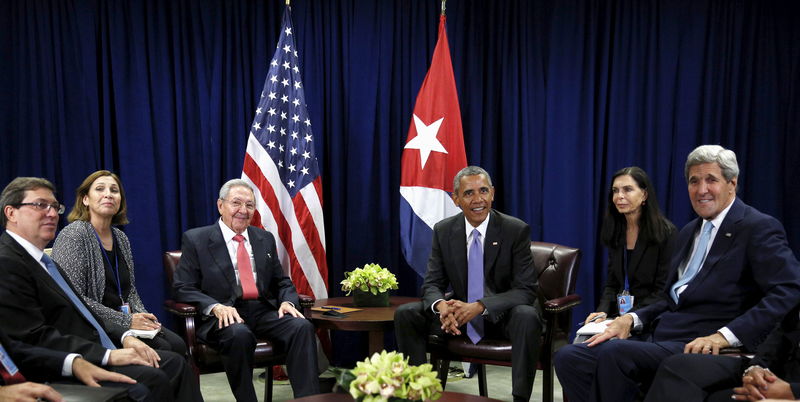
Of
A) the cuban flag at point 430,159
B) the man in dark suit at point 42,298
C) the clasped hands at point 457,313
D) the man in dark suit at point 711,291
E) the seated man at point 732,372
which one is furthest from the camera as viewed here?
the cuban flag at point 430,159

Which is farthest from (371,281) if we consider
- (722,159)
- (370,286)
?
(722,159)

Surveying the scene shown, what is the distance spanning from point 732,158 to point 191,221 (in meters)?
3.63

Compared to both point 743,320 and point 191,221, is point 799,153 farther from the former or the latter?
point 191,221

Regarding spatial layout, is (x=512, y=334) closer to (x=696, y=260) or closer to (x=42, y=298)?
(x=696, y=260)

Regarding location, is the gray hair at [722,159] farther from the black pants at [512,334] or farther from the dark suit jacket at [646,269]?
the black pants at [512,334]

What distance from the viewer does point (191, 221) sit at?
5129mm

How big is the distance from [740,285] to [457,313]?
4.52 ft

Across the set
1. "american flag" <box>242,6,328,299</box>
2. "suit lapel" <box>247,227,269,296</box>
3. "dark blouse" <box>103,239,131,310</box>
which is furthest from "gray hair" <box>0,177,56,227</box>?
"american flag" <box>242,6,328,299</box>

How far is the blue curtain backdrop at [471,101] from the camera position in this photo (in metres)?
4.94

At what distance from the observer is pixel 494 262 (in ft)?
13.1

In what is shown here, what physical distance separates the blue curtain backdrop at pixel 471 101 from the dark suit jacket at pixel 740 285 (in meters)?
2.11

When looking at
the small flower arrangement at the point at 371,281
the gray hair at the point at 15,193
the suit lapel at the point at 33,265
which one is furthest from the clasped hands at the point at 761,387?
the gray hair at the point at 15,193

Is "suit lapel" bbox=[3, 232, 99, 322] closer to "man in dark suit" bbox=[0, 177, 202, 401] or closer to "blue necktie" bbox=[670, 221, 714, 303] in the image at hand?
"man in dark suit" bbox=[0, 177, 202, 401]

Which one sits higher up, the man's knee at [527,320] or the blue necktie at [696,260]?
the blue necktie at [696,260]
